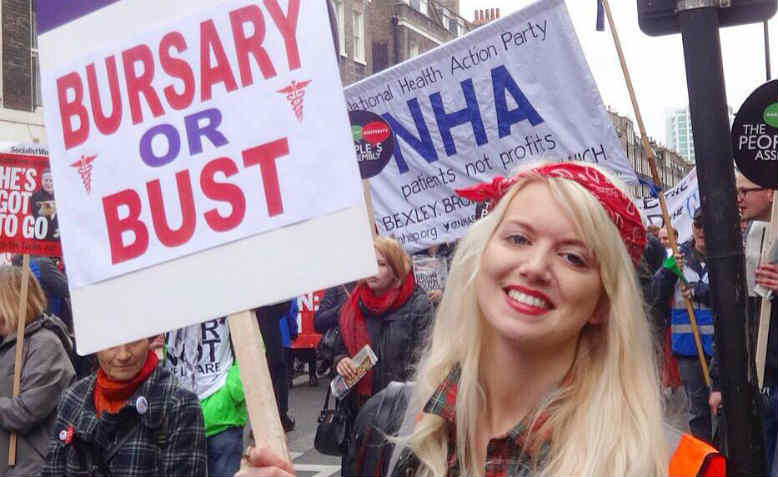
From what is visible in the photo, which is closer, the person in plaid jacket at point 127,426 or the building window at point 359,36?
the person in plaid jacket at point 127,426

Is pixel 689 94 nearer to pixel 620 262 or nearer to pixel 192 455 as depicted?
pixel 620 262

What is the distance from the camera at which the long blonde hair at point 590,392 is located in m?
1.88

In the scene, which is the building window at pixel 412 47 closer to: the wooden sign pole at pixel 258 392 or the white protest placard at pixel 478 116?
the white protest placard at pixel 478 116

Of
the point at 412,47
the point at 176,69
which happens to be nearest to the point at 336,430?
the point at 176,69

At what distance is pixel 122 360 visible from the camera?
3.62 metres

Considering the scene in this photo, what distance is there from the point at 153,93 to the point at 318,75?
396 mm

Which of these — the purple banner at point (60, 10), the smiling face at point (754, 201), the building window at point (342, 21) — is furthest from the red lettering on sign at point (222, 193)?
the building window at point (342, 21)

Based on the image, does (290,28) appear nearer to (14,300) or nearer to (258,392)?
(258,392)

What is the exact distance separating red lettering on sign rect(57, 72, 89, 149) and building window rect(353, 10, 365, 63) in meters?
31.5

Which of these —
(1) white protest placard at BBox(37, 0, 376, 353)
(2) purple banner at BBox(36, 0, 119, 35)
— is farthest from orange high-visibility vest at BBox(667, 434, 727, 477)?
(2) purple banner at BBox(36, 0, 119, 35)

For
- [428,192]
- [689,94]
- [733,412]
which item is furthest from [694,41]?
[428,192]

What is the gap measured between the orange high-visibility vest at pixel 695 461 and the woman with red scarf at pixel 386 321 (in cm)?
344

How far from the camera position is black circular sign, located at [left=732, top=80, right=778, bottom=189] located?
4.73 meters

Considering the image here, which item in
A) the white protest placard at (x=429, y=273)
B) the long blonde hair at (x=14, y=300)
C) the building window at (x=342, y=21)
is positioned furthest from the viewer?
the building window at (x=342, y=21)
